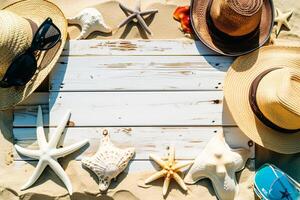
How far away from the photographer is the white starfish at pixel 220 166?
352 cm

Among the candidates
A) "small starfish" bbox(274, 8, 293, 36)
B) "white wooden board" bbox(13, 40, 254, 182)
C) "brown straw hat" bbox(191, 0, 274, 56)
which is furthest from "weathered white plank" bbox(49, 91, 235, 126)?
"small starfish" bbox(274, 8, 293, 36)

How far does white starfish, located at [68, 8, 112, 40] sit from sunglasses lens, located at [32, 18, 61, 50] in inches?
13.5

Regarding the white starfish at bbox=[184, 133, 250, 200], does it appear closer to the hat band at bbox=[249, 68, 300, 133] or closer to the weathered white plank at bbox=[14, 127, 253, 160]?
the weathered white plank at bbox=[14, 127, 253, 160]

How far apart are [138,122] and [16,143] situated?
100 centimetres

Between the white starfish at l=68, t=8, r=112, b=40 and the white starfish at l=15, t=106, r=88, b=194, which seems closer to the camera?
the white starfish at l=15, t=106, r=88, b=194

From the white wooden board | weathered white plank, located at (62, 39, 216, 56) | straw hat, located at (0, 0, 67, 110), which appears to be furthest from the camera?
weathered white plank, located at (62, 39, 216, 56)

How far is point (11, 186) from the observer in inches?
144

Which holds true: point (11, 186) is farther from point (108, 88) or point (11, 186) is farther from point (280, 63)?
point (280, 63)

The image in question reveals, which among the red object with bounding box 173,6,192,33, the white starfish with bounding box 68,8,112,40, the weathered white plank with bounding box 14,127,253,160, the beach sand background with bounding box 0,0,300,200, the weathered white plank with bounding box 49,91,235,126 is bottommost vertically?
the beach sand background with bounding box 0,0,300,200

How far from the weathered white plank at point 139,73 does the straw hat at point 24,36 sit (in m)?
0.13

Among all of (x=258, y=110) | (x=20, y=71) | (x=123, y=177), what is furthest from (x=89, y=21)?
(x=258, y=110)

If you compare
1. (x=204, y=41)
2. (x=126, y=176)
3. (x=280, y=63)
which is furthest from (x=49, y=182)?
(x=280, y=63)

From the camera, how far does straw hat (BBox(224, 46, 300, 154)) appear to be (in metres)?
3.33

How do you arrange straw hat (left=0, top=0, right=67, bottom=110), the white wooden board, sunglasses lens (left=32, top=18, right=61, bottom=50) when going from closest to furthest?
straw hat (left=0, top=0, right=67, bottom=110) → sunglasses lens (left=32, top=18, right=61, bottom=50) → the white wooden board
